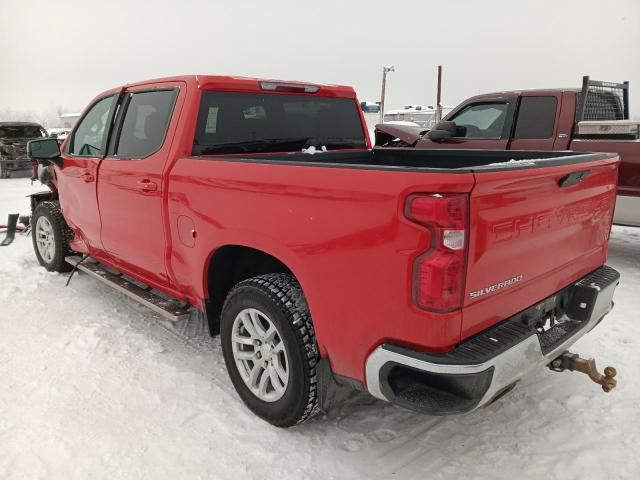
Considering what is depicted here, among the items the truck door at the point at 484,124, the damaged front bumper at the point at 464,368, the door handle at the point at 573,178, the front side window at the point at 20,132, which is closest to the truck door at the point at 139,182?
the damaged front bumper at the point at 464,368

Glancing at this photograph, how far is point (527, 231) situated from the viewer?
222cm

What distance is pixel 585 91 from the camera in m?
5.96

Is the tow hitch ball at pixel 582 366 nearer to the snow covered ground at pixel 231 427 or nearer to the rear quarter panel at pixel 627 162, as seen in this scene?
the snow covered ground at pixel 231 427

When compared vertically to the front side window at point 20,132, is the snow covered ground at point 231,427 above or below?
below

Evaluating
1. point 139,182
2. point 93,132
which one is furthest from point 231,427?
point 93,132

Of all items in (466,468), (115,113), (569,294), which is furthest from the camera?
(115,113)

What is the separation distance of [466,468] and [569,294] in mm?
1074

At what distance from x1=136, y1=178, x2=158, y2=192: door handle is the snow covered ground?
118cm

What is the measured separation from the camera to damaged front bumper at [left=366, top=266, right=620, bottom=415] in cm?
199

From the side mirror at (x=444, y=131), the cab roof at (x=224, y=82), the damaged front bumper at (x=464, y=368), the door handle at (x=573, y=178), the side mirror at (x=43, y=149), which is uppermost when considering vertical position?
the cab roof at (x=224, y=82)

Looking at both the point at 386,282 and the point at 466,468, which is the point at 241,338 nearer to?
the point at 386,282

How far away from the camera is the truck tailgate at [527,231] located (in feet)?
6.58

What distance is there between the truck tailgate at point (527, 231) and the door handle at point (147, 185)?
216cm

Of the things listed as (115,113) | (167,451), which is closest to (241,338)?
(167,451)
